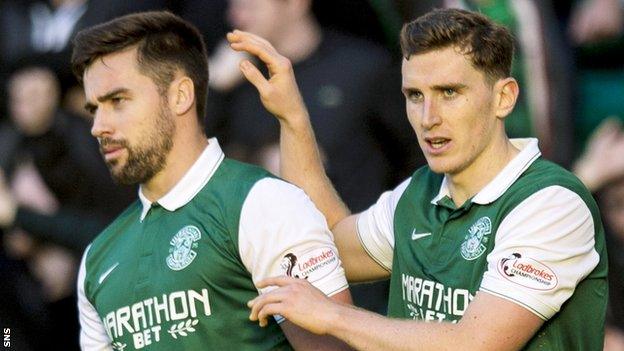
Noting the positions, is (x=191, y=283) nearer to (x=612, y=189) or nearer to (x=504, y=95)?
(x=504, y=95)

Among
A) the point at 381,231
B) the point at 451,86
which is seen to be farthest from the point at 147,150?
the point at 451,86

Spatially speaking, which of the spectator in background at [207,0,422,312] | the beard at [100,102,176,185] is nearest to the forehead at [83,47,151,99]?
the beard at [100,102,176,185]

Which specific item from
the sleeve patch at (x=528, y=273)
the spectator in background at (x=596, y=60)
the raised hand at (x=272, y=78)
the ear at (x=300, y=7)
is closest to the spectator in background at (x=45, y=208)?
the ear at (x=300, y=7)

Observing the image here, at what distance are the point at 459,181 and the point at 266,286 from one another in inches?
27.4

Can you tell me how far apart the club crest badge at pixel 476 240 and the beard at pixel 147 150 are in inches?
39.7

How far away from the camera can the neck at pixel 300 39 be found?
22.3 feet

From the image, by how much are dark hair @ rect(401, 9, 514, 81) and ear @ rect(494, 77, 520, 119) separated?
0.07 ft

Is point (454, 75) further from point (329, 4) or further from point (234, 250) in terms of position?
point (329, 4)

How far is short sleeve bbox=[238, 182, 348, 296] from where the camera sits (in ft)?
13.4

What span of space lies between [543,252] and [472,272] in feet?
0.75

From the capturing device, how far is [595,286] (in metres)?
3.96

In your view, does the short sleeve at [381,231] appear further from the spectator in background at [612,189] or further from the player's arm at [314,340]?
the spectator in background at [612,189]

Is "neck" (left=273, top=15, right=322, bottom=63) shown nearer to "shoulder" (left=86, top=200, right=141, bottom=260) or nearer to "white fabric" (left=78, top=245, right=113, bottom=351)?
"shoulder" (left=86, top=200, right=141, bottom=260)

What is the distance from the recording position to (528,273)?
12.5 ft
